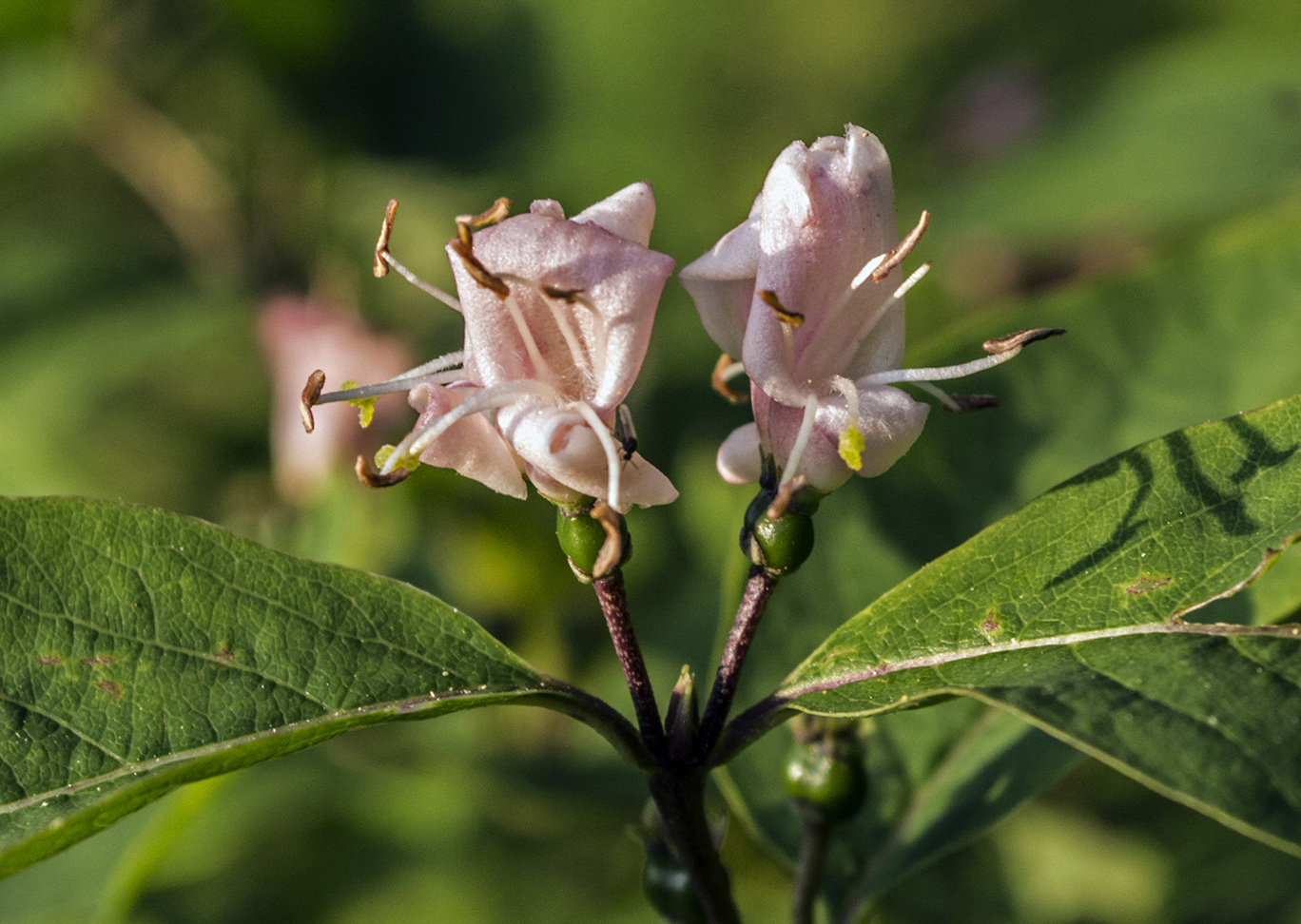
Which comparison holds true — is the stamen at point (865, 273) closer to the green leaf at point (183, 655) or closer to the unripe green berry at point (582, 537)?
the unripe green berry at point (582, 537)

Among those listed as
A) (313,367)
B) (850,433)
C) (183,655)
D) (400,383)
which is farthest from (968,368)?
(313,367)

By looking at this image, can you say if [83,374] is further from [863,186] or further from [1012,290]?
[863,186]

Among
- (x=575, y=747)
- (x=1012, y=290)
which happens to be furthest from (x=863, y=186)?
(x=1012, y=290)

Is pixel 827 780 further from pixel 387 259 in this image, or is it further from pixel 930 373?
pixel 387 259

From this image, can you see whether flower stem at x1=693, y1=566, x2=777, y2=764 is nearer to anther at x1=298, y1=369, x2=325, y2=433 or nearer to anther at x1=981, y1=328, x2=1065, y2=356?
anther at x1=981, y1=328, x2=1065, y2=356

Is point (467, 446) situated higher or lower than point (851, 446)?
higher

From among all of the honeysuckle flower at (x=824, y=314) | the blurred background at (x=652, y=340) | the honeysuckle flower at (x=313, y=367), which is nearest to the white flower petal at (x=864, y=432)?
the honeysuckle flower at (x=824, y=314)
